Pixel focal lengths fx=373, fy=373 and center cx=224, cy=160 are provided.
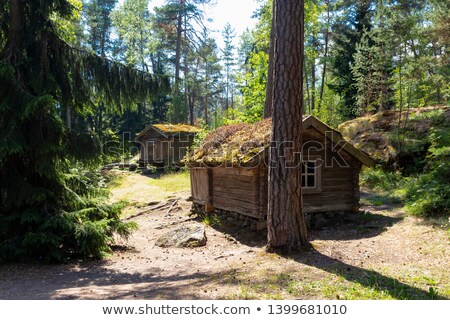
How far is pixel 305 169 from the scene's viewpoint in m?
12.3

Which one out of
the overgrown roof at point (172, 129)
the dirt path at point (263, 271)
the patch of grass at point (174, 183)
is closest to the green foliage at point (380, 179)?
the dirt path at point (263, 271)

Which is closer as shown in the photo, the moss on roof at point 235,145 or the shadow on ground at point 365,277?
the shadow on ground at point 365,277

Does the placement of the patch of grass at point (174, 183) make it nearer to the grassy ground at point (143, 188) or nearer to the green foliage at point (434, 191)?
the grassy ground at point (143, 188)

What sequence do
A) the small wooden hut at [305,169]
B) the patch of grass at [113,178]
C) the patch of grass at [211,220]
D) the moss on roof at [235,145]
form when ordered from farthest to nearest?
the patch of grass at [113,178] < the patch of grass at [211,220] < the small wooden hut at [305,169] < the moss on roof at [235,145]

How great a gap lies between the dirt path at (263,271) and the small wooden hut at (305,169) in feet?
3.89

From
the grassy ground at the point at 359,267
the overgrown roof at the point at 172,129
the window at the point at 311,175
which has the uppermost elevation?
the overgrown roof at the point at 172,129

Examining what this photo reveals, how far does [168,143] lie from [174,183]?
28.0 ft

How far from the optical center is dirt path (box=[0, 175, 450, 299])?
562 centimetres

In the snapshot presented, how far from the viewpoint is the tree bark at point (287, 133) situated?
778cm

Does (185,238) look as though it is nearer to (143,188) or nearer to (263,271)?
(263,271)

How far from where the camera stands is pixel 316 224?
12094 millimetres

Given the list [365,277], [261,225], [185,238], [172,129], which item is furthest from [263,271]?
[172,129]

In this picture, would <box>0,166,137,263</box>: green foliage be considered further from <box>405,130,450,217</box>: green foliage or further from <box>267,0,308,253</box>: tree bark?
<box>405,130,450,217</box>: green foliage

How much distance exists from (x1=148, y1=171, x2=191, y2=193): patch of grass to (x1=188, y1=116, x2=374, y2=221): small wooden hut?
773cm
